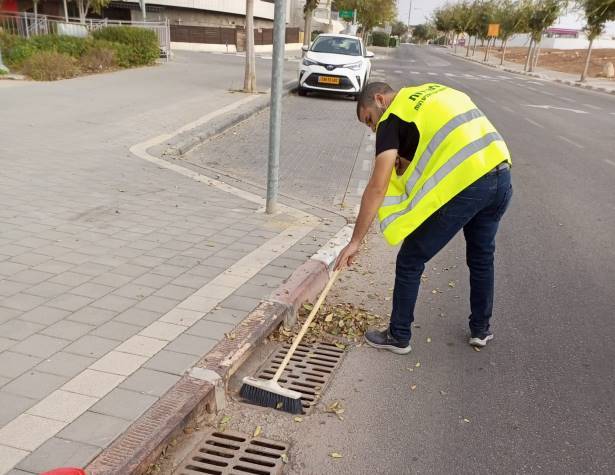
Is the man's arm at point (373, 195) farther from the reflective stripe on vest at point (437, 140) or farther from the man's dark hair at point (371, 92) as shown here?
the man's dark hair at point (371, 92)

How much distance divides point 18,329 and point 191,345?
103cm

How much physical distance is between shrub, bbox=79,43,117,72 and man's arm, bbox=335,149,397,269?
1629 cm

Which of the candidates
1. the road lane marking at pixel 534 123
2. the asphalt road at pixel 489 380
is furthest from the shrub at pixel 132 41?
the asphalt road at pixel 489 380

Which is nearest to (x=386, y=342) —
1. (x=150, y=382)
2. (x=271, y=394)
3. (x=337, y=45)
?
(x=271, y=394)

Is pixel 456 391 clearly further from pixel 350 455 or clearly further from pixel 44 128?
pixel 44 128

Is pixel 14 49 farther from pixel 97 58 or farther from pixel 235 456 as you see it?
pixel 235 456

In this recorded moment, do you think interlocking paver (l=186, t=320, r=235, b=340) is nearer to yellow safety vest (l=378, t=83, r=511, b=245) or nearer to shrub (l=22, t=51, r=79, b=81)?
yellow safety vest (l=378, t=83, r=511, b=245)

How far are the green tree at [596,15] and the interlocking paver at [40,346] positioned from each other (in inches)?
1336

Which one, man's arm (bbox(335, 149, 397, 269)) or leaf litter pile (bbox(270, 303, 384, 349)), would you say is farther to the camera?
leaf litter pile (bbox(270, 303, 384, 349))

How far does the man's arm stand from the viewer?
3.05 meters

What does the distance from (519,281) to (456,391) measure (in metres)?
1.85

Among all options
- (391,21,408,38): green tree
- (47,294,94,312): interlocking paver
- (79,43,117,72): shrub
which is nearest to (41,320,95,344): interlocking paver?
(47,294,94,312): interlocking paver

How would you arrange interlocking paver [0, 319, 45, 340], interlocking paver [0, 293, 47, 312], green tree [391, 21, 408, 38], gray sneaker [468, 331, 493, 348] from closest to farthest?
interlocking paver [0, 319, 45, 340] → interlocking paver [0, 293, 47, 312] → gray sneaker [468, 331, 493, 348] → green tree [391, 21, 408, 38]

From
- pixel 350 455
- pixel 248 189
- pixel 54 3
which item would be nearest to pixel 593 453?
pixel 350 455
